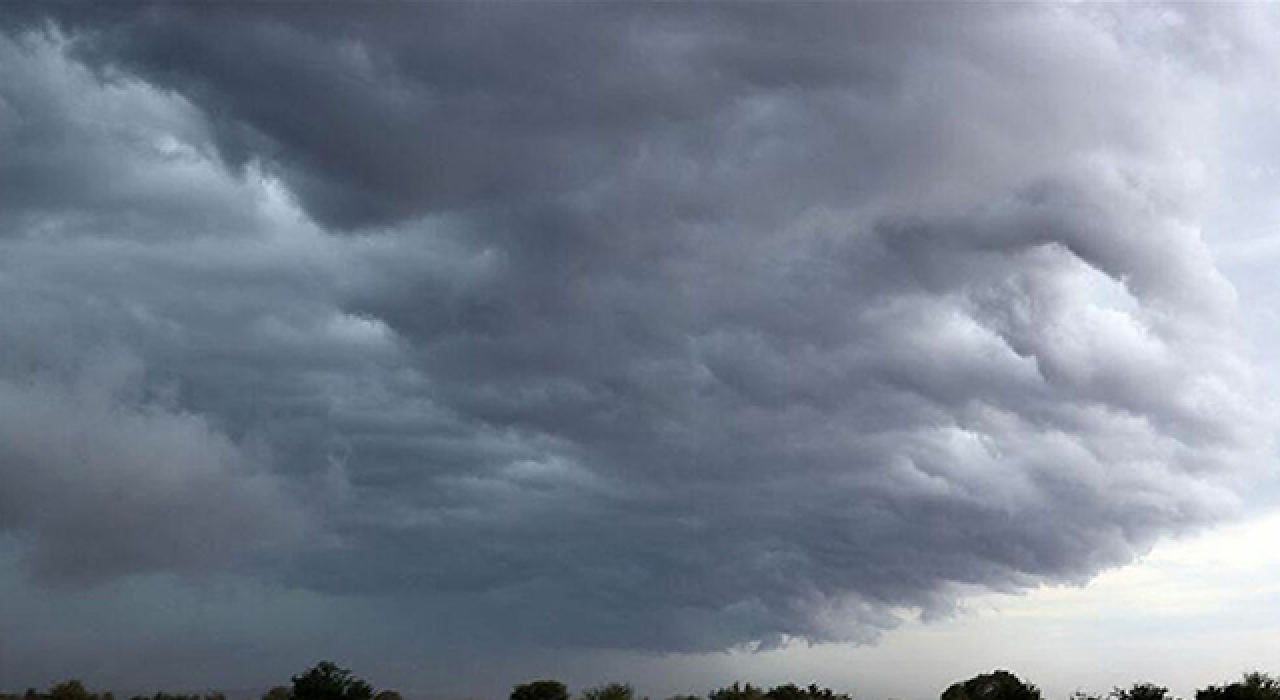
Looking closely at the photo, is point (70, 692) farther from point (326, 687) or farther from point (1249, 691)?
point (1249, 691)

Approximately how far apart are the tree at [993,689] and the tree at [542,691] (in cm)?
3008

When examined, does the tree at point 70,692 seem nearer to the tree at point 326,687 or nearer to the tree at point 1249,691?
the tree at point 326,687

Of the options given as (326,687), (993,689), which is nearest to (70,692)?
(326,687)

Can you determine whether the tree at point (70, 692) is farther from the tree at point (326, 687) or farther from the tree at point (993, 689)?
the tree at point (993, 689)

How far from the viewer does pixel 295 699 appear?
93.8m

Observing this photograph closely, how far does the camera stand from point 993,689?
11300cm

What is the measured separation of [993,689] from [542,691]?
118 feet

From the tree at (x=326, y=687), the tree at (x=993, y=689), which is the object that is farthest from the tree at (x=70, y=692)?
the tree at (x=993, y=689)

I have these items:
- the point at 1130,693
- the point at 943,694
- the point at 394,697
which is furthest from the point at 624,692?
the point at 1130,693

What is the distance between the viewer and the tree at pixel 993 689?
111188mm

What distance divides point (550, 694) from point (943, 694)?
3121cm

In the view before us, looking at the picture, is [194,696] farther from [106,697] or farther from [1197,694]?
[1197,694]

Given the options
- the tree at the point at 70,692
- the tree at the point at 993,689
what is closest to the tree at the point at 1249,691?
the tree at the point at 993,689

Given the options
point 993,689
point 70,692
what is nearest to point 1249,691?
point 993,689
